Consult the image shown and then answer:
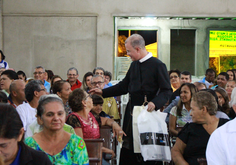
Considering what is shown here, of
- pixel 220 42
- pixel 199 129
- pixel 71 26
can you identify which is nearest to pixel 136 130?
pixel 199 129

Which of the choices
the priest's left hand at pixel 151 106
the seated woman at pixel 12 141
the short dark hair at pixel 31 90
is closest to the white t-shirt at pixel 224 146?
the seated woman at pixel 12 141

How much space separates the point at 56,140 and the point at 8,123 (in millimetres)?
919

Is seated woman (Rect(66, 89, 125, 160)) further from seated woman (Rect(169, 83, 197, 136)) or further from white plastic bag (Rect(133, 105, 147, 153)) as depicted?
seated woman (Rect(169, 83, 197, 136))

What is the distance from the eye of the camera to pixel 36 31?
10.2m

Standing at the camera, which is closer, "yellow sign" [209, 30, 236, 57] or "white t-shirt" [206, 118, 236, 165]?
"white t-shirt" [206, 118, 236, 165]

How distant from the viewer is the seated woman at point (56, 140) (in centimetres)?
234

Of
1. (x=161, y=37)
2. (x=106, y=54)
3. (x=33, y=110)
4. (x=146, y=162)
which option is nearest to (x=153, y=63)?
(x=146, y=162)

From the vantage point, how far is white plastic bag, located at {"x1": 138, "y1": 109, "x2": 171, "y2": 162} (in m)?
3.34

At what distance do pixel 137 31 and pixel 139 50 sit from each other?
9194 mm

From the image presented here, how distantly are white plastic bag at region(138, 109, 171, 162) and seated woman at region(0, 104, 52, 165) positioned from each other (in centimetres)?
187

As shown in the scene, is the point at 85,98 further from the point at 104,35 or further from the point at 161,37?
the point at 161,37

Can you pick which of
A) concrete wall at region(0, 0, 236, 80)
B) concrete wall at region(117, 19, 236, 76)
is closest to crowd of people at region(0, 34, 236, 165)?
concrete wall at region(0, 0, 236, 80)

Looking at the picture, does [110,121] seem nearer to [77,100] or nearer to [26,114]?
[77,100]

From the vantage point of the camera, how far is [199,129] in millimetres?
2902
